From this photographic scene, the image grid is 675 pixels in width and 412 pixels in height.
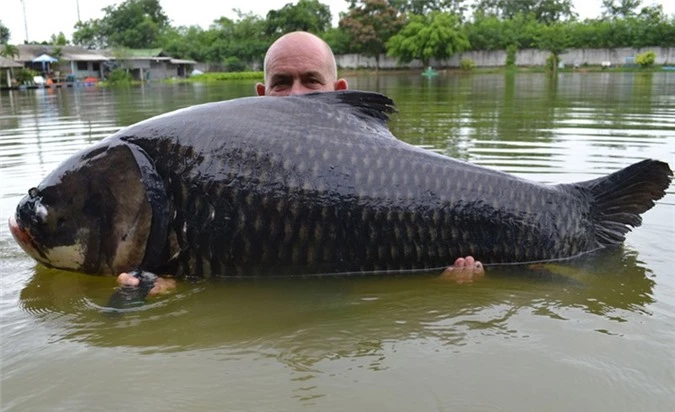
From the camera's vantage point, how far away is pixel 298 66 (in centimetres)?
477

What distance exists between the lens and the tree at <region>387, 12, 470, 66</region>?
6259 cm

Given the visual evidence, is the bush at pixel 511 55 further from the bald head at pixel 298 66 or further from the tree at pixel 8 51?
the bald head at pixel 298 66

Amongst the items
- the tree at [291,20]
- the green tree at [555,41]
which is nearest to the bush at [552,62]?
the green tree at [555,41]

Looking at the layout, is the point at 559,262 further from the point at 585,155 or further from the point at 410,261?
the point at 585,155

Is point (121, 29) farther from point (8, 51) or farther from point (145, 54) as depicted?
point (8, 51)

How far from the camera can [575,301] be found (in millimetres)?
3146

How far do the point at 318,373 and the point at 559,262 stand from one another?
1937mm

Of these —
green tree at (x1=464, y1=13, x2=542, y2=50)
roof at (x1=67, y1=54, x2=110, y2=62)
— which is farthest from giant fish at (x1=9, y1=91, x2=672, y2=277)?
green tree at (x1=464, y1=13, x2=542, y2=50)

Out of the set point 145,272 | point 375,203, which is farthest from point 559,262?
point 145,272

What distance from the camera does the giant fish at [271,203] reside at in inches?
134

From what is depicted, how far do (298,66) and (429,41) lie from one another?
60.6 m

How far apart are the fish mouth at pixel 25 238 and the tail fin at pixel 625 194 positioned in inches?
123

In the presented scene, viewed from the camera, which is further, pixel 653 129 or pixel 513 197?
pixel 653 129

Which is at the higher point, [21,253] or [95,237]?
[95,237]
